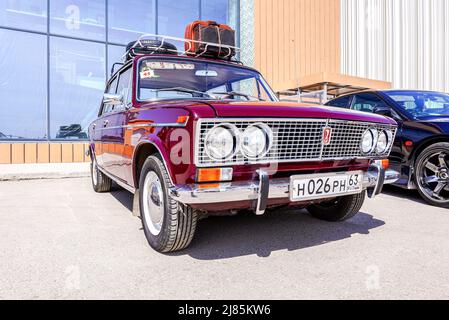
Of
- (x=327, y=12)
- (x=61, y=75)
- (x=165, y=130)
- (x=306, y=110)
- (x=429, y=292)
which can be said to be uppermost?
(x=327, y=12)

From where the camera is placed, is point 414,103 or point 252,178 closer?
point 252,178

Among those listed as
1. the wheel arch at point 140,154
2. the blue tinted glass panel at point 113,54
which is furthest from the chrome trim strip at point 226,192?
the blue tinted glass panel at point 113,54

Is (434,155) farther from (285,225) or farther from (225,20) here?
(225,20)

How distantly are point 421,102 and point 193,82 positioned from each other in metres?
3.40

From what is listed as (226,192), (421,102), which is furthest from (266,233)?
(421,102)

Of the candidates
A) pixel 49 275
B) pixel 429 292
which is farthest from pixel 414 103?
pixel 49 275

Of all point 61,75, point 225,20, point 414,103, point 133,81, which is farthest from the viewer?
point 225,20

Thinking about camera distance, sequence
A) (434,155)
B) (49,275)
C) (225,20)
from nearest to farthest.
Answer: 1. (49,275)
2. (434,155)
3. (225,20)

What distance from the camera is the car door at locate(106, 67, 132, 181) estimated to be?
309 cm

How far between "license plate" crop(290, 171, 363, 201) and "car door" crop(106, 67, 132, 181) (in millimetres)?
1670

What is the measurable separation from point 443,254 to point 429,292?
733 mm

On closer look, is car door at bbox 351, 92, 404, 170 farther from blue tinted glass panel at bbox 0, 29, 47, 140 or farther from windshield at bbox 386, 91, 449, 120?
blue tinted glass panel at bbox 0, 29, 47, 140

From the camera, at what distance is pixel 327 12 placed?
12539 mm

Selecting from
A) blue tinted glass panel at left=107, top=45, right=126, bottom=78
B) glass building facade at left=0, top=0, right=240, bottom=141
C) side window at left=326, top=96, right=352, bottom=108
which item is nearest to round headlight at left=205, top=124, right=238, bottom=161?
side window at left=326, top=96, right=352, bottom=108
